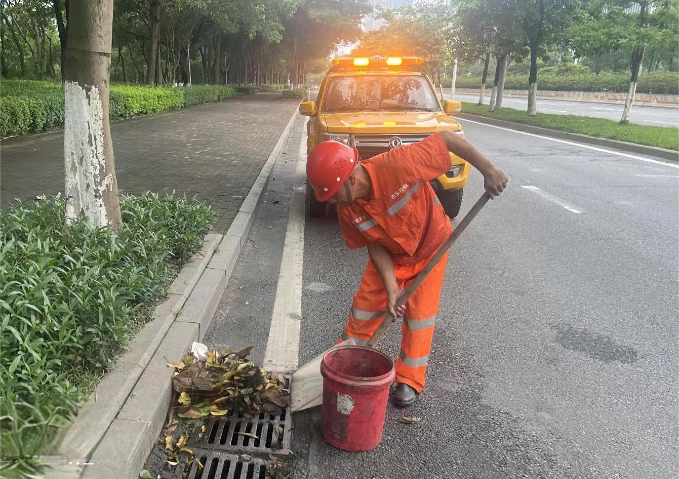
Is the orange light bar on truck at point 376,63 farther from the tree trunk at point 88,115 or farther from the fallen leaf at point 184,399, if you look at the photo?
the fallen leaf at point 184,399

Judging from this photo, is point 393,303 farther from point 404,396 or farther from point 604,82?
point 604,82

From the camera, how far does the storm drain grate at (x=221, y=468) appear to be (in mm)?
2367

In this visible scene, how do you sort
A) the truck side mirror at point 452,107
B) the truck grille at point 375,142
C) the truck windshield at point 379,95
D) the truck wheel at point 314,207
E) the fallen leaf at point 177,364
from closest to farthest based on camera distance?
the fallen leaf at point 177,364
the truck grille at point 375,142
the truck wheel at point 314,207
the truck side mirror at point 452,107
the truck windshield at point 379,95

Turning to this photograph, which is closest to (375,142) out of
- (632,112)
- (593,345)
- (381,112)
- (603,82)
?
(381,112)

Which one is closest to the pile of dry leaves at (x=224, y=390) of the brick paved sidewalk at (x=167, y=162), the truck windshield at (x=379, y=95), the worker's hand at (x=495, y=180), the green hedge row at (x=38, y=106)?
the worker's hand at (x=495, y=180)

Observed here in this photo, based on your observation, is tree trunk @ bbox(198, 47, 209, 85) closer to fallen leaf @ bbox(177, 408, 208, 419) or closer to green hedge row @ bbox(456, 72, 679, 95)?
green hedge row @ bbox(456, 72, 679, 95)

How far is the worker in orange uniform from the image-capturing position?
8.63 feet

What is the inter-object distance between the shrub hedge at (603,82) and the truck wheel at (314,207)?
138 feet

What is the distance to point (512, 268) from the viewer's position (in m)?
5.04

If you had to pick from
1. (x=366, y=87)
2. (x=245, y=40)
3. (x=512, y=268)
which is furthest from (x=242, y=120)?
(x=245, y=40)

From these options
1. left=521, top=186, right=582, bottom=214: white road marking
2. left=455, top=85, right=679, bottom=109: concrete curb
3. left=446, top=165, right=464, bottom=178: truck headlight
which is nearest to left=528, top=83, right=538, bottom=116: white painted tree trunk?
left=521, top=186, right=582, bottom=214: white road marking

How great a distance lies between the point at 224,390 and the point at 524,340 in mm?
2030

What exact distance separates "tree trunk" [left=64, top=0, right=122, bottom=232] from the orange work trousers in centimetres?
238

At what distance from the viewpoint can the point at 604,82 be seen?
155 feet
